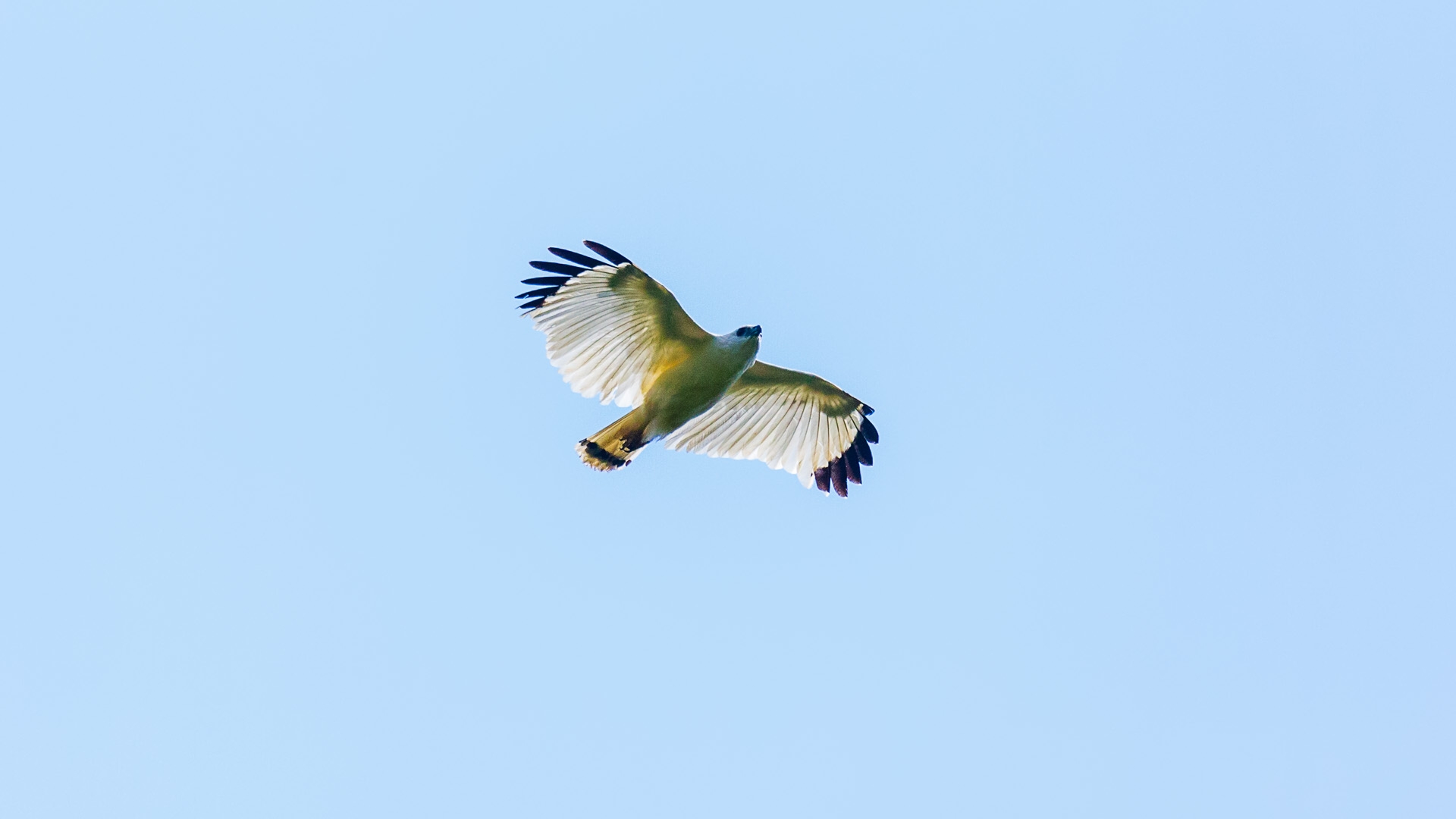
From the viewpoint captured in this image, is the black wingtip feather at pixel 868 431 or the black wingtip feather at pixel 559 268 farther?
the black wingtip feather at pixel 868 431

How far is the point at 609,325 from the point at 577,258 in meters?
0.84

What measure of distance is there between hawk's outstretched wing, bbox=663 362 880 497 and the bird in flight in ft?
0.05

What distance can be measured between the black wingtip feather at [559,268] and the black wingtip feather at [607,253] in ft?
0.91

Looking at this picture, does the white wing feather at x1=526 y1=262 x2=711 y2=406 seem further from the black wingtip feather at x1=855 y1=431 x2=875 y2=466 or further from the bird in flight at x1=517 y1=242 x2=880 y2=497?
the black wingtip feather at x1=855 y1=431 x2=875 y2=466

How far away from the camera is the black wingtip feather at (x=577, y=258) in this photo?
14734mm

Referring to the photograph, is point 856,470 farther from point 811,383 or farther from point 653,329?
point 653,329

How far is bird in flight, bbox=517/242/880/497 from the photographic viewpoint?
1486cm

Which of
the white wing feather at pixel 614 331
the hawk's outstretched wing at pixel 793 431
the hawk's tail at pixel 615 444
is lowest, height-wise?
the hawk's tail at pixel 615 444

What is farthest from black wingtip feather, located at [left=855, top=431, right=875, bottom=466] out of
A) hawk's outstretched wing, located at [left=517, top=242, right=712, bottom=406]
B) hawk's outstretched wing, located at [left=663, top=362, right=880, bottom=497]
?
hawk's outstretched wing, located at [left=517, top=242, right=712, bottom=406]

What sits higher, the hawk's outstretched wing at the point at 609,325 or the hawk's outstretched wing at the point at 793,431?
the hawk's outstretched wing at the point at 793,431

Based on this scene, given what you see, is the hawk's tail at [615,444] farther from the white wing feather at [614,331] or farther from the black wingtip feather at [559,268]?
the black wingtip feather at [559,268]

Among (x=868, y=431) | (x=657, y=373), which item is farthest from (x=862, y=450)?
(x=657, y=373)

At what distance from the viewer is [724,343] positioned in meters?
14.8

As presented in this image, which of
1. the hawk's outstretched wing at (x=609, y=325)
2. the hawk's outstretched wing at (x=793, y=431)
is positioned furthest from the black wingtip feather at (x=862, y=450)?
the hawk's outstretched wing at (x=609, y=325)
